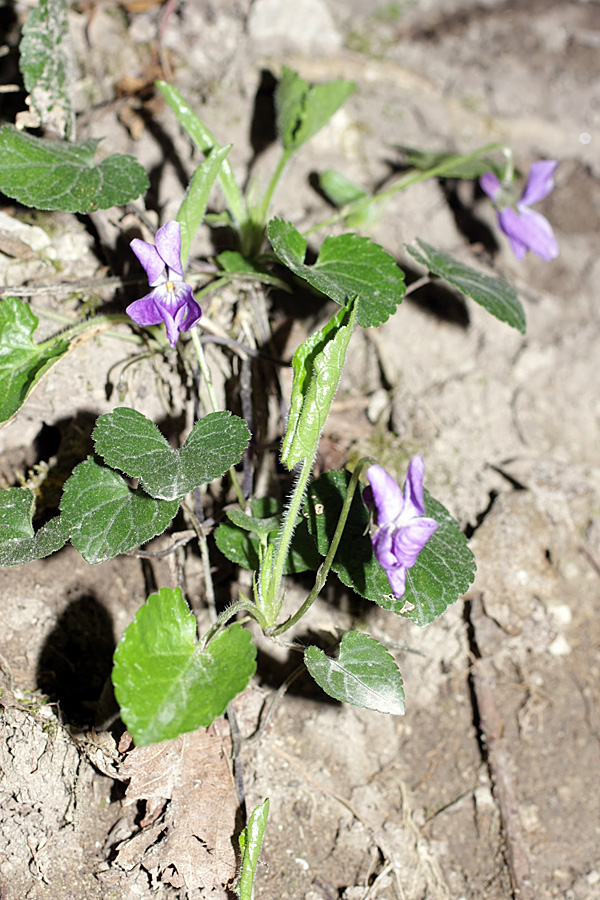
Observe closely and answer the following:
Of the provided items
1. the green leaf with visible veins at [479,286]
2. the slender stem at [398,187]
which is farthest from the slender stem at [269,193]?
the green leaf with visible veins at [479,286]

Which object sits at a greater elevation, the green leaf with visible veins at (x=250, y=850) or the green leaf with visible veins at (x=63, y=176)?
the green leaf with visible veins at (x=63, y=176)

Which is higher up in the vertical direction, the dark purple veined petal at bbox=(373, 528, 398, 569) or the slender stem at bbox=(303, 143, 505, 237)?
the slender stem at bbox=(303, 143, 505, 237)

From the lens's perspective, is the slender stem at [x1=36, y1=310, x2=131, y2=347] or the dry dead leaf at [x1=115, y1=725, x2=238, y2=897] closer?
the dry dead leaf at [x1=115, y1=725, x2=238, y2=897]

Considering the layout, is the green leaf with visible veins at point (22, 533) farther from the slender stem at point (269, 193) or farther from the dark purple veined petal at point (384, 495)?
the slender stem at point (269, 193)

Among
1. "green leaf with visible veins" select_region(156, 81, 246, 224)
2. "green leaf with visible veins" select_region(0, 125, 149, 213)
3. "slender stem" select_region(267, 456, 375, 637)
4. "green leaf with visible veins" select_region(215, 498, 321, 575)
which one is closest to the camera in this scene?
"slender stem" select_region(267, 456, 375, 637)

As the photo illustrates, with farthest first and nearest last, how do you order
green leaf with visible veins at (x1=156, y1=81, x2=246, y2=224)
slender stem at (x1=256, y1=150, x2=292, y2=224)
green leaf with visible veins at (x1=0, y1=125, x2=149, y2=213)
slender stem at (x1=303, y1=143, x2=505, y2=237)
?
slender stem at (x1=303, y1=143, x2=505, y2=237) → slender stem at (x1=256, y1=150, x2=292, y2=224) → green leaf with visible veins at (x1=156, y1=81, x2=246, y2=224) → green leaf with visible veins at (x1=0, y1=125, x2=149, y2=213)

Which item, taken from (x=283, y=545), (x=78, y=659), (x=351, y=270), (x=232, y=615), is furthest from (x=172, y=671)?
(x=351, y=270)

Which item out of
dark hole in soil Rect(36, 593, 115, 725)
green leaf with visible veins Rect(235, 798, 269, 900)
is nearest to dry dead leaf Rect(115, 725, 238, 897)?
Result: green leaf with visible veins Rect(235, 798, 269, 900)

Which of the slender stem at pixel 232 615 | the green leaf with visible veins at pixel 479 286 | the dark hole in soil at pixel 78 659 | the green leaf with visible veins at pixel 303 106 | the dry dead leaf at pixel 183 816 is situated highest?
the green leaf with visible veins at pixel 303 106

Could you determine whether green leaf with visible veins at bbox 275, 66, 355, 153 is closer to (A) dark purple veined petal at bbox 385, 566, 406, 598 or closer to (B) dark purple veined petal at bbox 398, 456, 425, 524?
(B) dark purple veined petal at bbox 398, 456, 425, 524
